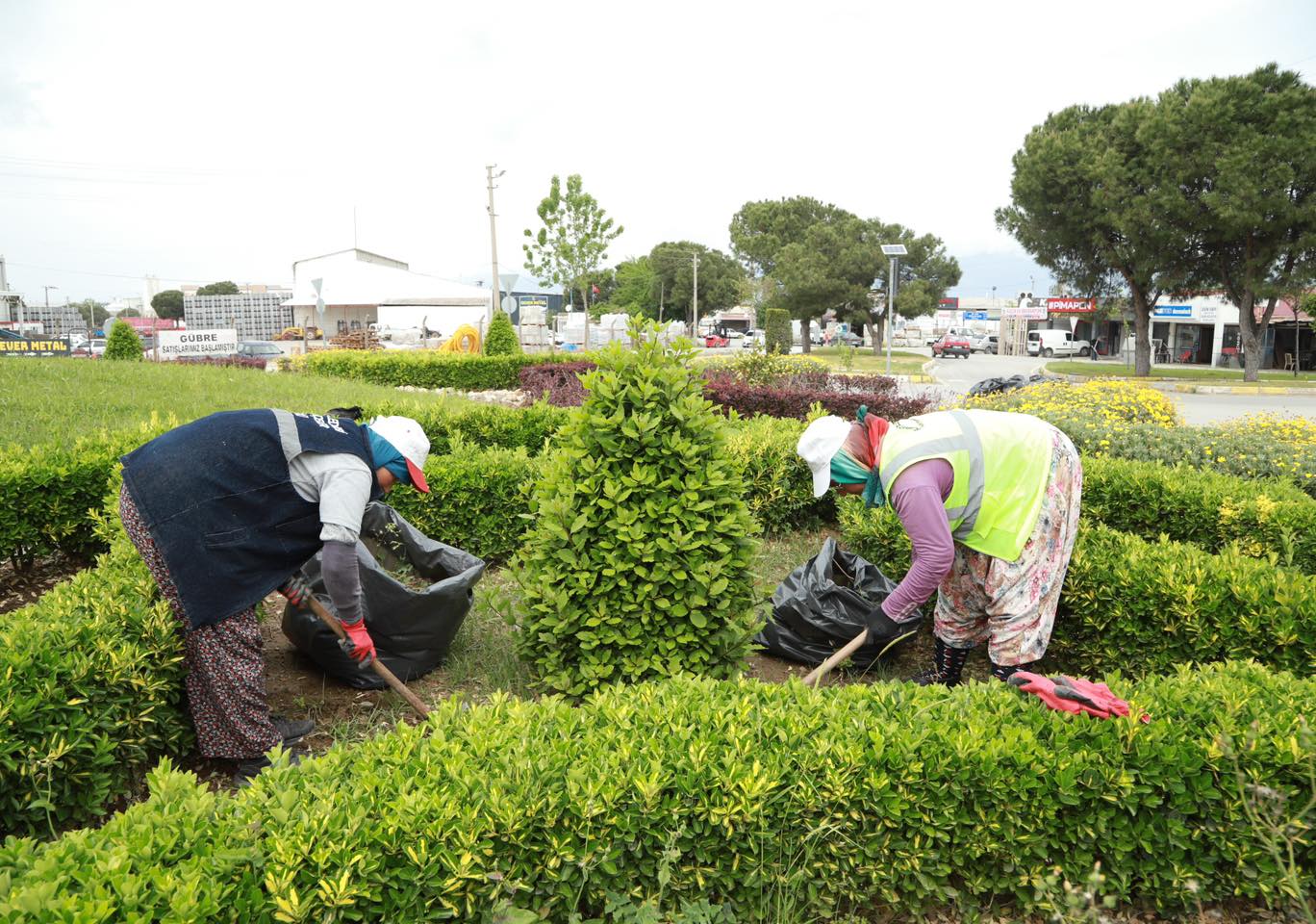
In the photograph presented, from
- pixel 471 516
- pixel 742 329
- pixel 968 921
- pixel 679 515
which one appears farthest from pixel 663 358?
pixel 742 329

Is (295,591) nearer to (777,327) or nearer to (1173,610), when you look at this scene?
(1173,610)

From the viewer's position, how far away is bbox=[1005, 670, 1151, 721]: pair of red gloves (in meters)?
2.42

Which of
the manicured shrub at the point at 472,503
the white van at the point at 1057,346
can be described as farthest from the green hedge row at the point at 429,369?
the white van at the point at 1057,346

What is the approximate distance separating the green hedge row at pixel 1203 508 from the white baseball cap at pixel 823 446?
2047mm

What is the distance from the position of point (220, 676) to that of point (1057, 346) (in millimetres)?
49395

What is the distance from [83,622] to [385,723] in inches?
45.8

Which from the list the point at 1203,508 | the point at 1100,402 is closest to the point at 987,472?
the point at 1203,508

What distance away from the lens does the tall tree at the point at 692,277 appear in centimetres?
6384

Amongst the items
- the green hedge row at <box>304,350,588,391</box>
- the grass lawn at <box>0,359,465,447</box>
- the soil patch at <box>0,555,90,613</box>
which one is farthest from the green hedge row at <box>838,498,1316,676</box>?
the green hedge row at <box>304,350,588,391</box>

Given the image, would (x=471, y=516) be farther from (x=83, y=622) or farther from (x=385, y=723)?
(x=83, y=622)

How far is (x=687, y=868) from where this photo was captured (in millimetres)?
2109

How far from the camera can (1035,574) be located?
323 centimetres

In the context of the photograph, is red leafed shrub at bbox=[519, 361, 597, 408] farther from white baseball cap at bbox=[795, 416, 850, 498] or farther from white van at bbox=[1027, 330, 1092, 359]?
white van at bbox=[1027, 330, 1092, 359]

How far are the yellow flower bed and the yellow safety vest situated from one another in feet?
15.9
